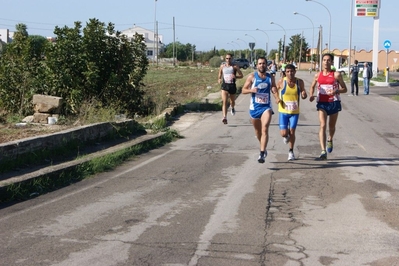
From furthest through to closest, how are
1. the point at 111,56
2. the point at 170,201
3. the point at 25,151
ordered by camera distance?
the point at 111,56 → the point at 25,151 → the point at 170,201

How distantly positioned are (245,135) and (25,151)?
21.5ft

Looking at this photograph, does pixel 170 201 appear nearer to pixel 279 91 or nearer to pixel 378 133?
pixel 279 91

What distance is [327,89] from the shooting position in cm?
1094

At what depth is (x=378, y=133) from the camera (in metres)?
15.7

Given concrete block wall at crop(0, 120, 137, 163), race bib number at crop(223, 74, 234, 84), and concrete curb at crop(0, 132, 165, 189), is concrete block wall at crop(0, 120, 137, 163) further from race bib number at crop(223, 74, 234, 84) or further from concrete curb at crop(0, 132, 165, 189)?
race bib number at crop(223, 74, 234, 84)

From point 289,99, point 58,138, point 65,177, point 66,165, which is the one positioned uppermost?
point 289,99

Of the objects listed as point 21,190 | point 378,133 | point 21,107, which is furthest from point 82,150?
point 378,133

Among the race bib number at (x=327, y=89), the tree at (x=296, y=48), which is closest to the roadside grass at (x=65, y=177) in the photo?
the race bib number at (x=327, y=89)

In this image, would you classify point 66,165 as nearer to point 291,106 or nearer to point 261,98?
point 261,98

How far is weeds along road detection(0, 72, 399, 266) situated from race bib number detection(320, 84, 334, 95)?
1.29m

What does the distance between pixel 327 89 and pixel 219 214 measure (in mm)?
4590

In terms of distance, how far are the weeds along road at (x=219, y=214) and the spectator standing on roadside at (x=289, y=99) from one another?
0.69 meters

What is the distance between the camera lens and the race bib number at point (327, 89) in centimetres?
1091

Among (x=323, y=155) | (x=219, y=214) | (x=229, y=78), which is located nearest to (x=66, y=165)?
(x=219, y=214)
